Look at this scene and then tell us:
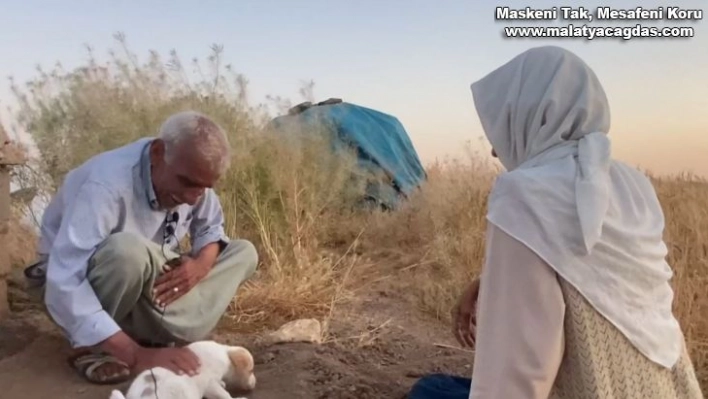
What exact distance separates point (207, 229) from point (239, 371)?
0.74m

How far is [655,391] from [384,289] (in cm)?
373

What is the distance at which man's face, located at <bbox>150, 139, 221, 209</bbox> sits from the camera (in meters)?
3.10

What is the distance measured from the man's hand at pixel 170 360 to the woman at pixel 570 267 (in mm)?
1363

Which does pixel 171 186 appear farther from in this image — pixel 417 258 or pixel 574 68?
pixel 417 258

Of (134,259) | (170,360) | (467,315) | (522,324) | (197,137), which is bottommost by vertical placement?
(170,360)

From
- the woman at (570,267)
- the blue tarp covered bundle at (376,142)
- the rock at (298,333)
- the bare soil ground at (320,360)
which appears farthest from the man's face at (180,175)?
the blue tarp covered bundle at (376,142)

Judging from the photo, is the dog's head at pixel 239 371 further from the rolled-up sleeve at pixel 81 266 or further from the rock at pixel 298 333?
the rock at pixel 298 333

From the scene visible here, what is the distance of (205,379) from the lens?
9.68 feet

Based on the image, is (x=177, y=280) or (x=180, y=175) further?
(x=177, y=280)

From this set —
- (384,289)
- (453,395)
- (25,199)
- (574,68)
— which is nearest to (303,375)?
(453,395)

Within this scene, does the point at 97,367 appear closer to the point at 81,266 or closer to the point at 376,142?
the point at 81,266

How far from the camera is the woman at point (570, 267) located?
172 centimetres

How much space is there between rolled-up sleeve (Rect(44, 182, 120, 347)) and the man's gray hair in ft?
0.96

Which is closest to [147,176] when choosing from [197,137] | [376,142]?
[197,137]
